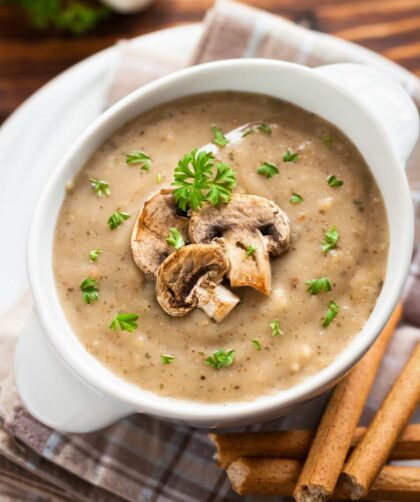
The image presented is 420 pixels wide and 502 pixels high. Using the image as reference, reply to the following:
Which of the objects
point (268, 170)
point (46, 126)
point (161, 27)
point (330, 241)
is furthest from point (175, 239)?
point (161, 27)

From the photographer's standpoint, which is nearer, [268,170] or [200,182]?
[200,182]

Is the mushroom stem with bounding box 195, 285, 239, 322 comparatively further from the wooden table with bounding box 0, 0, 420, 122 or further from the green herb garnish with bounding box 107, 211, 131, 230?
the wooden table with bounding box 0, 0, 420, 122

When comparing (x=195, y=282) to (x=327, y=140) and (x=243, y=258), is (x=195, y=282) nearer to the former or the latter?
(x=243, y=258)

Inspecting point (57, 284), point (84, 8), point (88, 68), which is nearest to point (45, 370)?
point (57, 284)

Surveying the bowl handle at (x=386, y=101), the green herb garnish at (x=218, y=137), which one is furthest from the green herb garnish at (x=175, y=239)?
the bowl handle at (x=386, y=101)

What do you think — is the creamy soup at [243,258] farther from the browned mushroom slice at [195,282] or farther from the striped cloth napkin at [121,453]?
the striped cloth napkin at [121,453]

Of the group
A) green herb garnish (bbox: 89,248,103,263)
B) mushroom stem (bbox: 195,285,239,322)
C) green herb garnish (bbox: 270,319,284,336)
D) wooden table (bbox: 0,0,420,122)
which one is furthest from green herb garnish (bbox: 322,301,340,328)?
wooden table (bbox: 0,0,420,122)
